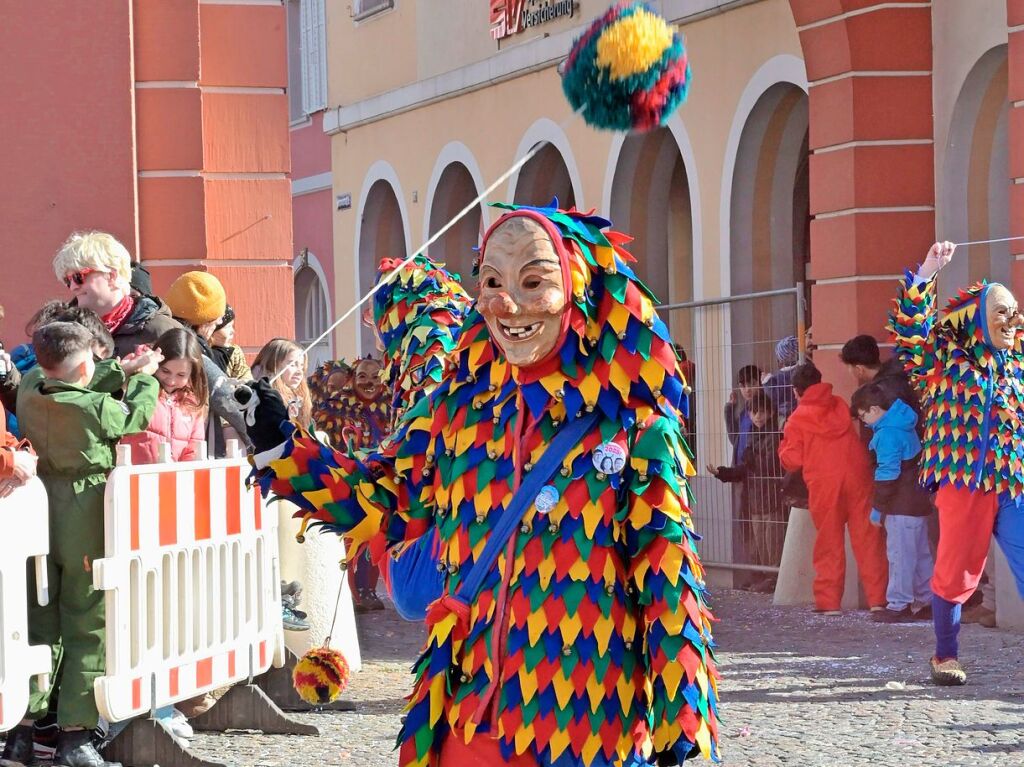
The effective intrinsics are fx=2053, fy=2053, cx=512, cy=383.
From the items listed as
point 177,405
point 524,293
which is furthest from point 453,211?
point 524,293

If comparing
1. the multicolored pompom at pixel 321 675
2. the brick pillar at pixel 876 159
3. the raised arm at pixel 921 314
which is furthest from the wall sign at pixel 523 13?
the multicolored pompom at pixel 321 675

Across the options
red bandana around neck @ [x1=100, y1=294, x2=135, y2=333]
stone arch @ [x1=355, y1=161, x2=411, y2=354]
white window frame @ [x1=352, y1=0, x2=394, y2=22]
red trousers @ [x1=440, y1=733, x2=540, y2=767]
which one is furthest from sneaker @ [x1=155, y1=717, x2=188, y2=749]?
white window frame @ [x1=352, y1=0, x2=394, y2=22]

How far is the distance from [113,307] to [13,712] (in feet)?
5.90

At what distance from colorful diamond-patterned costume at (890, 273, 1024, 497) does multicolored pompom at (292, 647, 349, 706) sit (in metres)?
3.72

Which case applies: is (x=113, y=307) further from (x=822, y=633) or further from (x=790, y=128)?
(x=790, y=128)

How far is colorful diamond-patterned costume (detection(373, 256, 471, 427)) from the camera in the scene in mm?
6332

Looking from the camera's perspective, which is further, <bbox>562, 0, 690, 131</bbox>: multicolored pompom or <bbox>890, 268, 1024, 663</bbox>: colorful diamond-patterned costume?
<bbox>890, 268, 1024, 663</bbox>: colorful diamond-patterned costume

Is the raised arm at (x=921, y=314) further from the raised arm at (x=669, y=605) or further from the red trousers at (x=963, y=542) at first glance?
the raised arm at (x=669, y=605)

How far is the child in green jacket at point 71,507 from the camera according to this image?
6613 millimetres

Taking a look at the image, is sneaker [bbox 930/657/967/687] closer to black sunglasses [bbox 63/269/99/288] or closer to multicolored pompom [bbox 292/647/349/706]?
multicolored pompom [bbox 292/647/349/706]

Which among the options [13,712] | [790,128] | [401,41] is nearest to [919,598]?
[790,128]

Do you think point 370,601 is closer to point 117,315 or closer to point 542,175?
point 117,315

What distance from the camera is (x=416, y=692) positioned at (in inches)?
159

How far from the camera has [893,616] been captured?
456 inches
